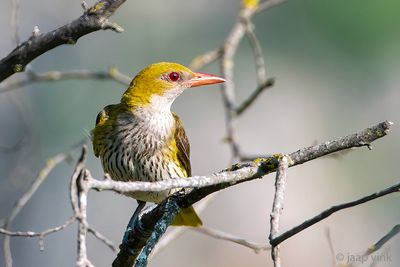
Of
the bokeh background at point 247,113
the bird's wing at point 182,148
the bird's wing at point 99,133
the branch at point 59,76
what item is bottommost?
the bird's wing at point 182,148

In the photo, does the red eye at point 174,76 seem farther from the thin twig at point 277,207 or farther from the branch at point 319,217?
the branch at point 319,217

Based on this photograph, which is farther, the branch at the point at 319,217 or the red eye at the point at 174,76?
the red eye at the point at 174,76

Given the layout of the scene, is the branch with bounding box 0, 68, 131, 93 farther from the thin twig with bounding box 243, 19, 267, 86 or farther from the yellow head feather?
the thin twig with bounding box 243, 19, 267, 86

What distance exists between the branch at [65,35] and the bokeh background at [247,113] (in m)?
4.06

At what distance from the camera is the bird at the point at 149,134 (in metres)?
4.47

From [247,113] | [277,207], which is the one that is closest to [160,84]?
[277,207]

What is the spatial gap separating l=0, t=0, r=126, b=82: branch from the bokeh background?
4.06 meters

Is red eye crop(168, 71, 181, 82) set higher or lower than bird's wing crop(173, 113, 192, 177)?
higher

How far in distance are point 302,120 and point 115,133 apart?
544cm

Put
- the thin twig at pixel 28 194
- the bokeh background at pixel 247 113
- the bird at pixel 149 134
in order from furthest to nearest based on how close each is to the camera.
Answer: the bokeh background at pixel 247 113, the bird at pixel 149 134, the thin twig at pixel 28 194

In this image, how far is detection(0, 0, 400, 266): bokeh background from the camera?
8234mm

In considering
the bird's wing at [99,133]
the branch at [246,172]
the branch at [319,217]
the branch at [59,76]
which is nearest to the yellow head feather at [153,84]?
the bird's wing at [99,133]

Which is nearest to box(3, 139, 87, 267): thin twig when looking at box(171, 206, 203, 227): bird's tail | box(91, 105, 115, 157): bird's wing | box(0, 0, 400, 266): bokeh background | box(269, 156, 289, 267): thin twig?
box(91, 105, 115, 157): bird's wing

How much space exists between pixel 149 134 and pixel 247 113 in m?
4.98
